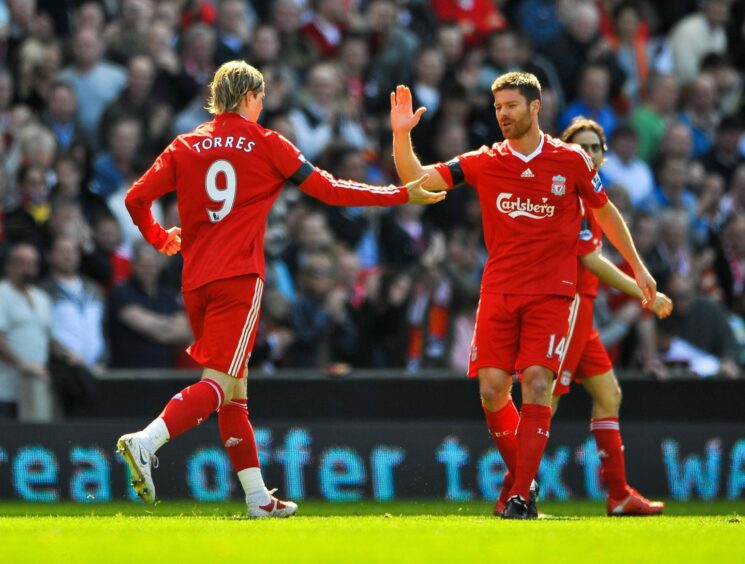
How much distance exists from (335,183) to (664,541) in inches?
112

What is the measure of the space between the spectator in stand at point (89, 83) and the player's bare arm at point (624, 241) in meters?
Result: 6.75

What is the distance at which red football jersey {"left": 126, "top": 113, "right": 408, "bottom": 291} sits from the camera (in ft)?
29.2

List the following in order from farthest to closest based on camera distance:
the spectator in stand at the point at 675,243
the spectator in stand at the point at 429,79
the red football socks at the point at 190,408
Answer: the spectator in stand at the point at 429,79, the spectator in stand at the point at 675,243, the red football socks at the point at 190,408

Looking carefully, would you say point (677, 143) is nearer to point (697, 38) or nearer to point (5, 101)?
point (697, 38)

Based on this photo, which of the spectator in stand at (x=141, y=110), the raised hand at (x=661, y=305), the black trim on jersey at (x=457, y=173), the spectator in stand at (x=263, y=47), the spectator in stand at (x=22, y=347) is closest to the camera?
the black trim on jersey at (x=457, y=173)

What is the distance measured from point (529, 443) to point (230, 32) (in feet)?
26.6

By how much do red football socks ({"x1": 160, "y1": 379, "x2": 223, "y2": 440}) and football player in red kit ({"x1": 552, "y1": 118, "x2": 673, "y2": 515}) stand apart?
2399 mm

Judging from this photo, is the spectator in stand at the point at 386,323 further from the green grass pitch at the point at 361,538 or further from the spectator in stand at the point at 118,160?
the green grass pitch at the point at 361,538

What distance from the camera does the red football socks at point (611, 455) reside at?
10133 mm

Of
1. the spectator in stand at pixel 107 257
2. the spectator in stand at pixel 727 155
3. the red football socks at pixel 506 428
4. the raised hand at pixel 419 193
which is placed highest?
the spectator in stand at pixel 727 155

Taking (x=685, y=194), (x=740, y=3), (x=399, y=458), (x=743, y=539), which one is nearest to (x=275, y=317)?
(x=399, y=458)

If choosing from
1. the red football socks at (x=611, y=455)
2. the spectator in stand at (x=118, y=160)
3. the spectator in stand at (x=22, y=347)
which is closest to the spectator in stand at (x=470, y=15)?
the spectator in stand at (x=118, y=160)

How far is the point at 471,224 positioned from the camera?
15070 millimetres

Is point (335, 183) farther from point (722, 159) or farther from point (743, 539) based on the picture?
point (722, 159)
